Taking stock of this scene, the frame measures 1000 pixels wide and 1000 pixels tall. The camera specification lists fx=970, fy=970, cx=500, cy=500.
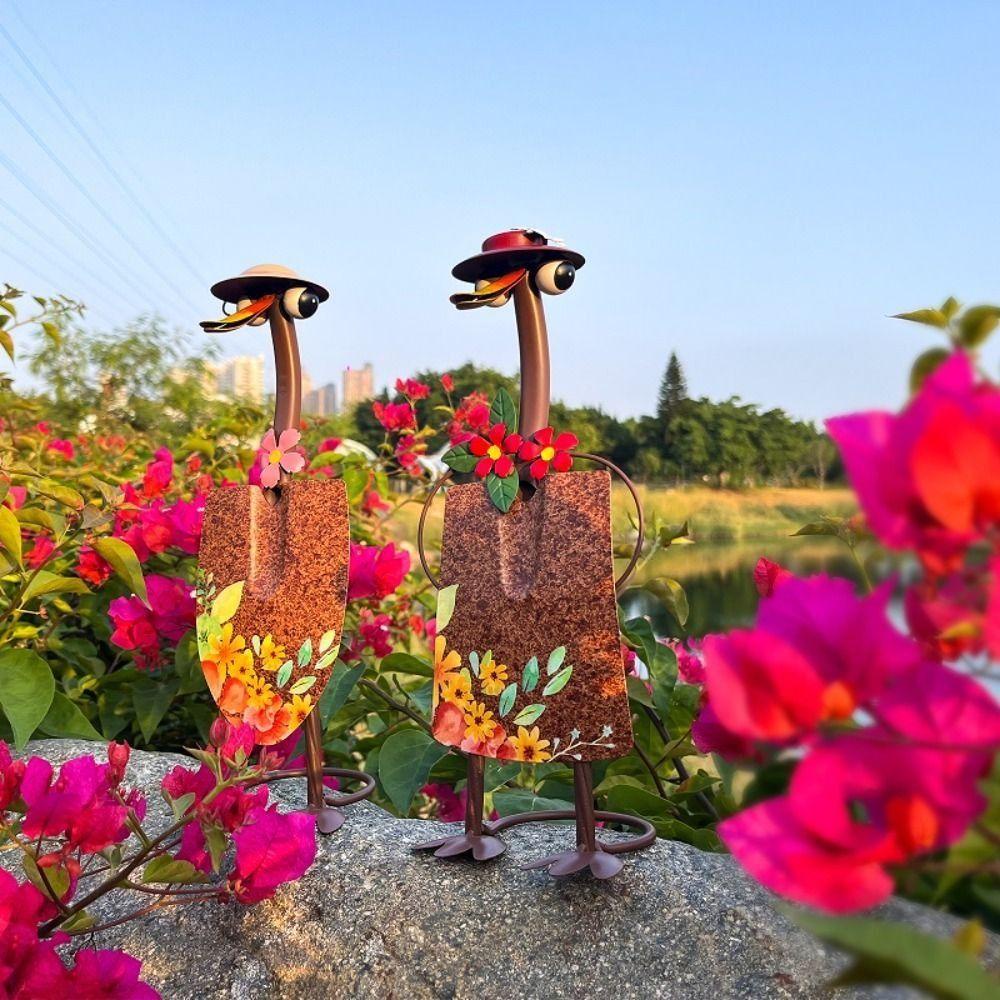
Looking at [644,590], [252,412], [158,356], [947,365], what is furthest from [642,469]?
[947,365]

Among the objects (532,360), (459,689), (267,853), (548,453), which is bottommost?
(267,853)

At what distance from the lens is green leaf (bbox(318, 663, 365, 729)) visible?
1.36 meters

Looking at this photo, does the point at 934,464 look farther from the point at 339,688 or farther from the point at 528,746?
the point at 339,688

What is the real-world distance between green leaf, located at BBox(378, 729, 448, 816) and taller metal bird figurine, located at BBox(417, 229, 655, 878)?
0.16 metres

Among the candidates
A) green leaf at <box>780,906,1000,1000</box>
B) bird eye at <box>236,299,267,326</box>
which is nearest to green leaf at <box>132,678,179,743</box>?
bird eye at <box>236,299,267,326</box>

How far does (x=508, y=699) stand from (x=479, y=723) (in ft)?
0.14

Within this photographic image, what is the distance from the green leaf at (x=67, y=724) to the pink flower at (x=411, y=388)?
2.96ft

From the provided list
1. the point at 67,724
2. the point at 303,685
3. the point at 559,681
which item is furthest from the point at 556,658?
the point at 67,724

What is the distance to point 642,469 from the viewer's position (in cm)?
1584

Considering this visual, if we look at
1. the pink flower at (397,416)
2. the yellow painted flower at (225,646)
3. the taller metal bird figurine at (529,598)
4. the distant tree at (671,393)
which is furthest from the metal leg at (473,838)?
the distant tree at (671,393)

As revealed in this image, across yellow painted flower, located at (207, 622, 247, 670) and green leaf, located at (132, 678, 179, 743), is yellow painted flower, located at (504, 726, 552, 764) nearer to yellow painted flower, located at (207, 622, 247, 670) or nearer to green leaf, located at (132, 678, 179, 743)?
yellow painted flower, located at (207, 622, 247, 670)

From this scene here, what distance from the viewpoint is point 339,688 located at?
4.46 ft

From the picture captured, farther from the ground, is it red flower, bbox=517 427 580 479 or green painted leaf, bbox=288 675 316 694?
red flower, bbox=517 427 580 479

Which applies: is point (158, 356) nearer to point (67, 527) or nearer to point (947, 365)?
point (67, 527)
